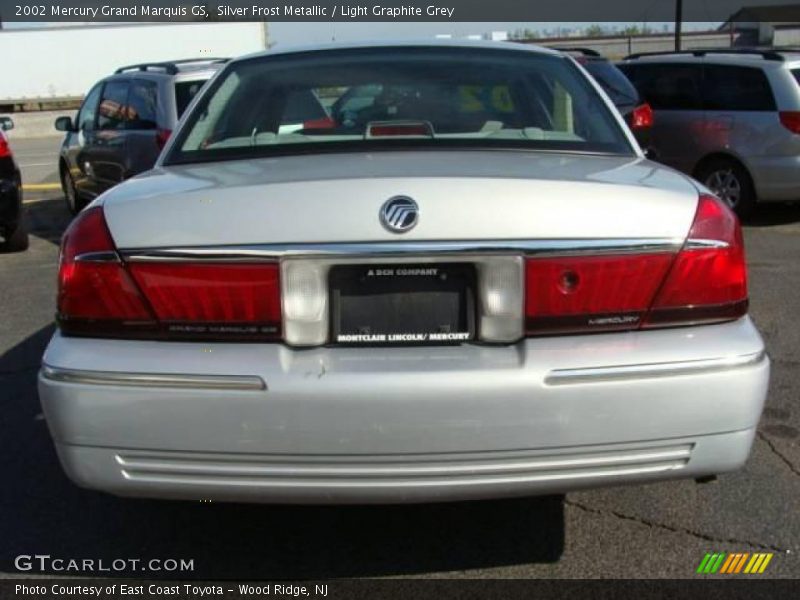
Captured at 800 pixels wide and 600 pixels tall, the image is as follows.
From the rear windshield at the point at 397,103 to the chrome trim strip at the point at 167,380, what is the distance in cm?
103

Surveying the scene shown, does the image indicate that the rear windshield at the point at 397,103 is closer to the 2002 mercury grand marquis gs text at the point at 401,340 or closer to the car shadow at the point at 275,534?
the 2002 mercury grand marquis gs text at the point at 401,340

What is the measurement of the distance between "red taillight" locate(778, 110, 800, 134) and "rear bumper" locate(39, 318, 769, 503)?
24.2ft

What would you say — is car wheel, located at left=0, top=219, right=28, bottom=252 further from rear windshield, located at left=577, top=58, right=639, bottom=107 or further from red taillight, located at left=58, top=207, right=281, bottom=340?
red taillight, located at left=58, top=207, right=281, bottom=340

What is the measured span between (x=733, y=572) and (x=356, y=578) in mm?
1192

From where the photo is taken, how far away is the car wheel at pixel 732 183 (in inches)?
375

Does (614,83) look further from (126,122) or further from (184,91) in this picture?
(126,122)

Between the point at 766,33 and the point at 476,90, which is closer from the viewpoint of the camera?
the point at 476,90

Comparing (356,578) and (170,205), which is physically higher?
(170,205)

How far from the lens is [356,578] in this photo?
2.97m

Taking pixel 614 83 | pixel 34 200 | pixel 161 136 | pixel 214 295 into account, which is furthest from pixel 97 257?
pixel 34 200

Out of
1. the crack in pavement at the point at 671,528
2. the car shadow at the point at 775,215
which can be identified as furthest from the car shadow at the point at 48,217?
the crack in pavement at the point at 671,528

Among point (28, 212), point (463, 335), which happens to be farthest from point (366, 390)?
→ point (28, 212)

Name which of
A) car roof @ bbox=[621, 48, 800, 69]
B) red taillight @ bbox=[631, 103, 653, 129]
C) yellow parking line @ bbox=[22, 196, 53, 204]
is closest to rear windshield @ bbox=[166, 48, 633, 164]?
red taillight @ bbox=[631, 103, 653, 129]

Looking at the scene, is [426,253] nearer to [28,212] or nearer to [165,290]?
[165,290]
